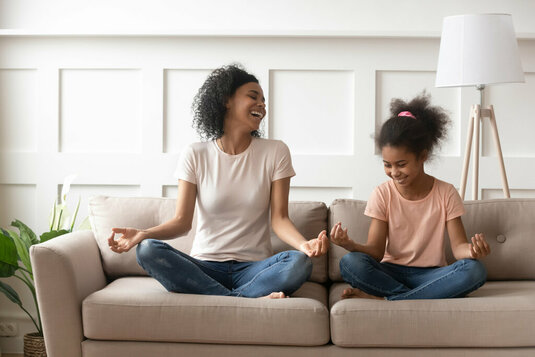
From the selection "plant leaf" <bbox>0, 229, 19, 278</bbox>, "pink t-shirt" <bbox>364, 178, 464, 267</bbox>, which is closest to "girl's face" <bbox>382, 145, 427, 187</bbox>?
"pink t-shirt" <bbox>364, 178, 464, 267</bbox>

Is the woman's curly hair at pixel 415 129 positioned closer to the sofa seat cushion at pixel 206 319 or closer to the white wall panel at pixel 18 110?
the sofa seat cushion at pixel 206 319

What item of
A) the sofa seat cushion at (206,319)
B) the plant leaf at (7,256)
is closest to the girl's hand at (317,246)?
the sofa seat cushion at (206,319)

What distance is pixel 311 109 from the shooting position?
3.44 metres

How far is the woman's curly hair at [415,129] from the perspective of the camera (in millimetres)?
2500

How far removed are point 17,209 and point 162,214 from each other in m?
1.03

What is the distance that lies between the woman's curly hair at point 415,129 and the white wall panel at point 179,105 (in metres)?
1.13

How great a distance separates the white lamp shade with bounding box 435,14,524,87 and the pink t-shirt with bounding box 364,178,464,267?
62 centimetres

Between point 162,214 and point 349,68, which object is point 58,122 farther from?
point 349,68

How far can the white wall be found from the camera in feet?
11.1

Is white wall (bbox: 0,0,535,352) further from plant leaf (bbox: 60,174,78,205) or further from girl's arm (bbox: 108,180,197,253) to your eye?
girl's arm (bbox: 108,180,197,253)

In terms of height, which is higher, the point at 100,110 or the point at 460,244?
the point at 100,110

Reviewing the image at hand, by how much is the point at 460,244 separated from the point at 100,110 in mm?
1841

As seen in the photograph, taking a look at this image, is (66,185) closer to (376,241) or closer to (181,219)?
(181,219)

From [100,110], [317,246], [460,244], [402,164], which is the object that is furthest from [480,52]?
[100,110]
